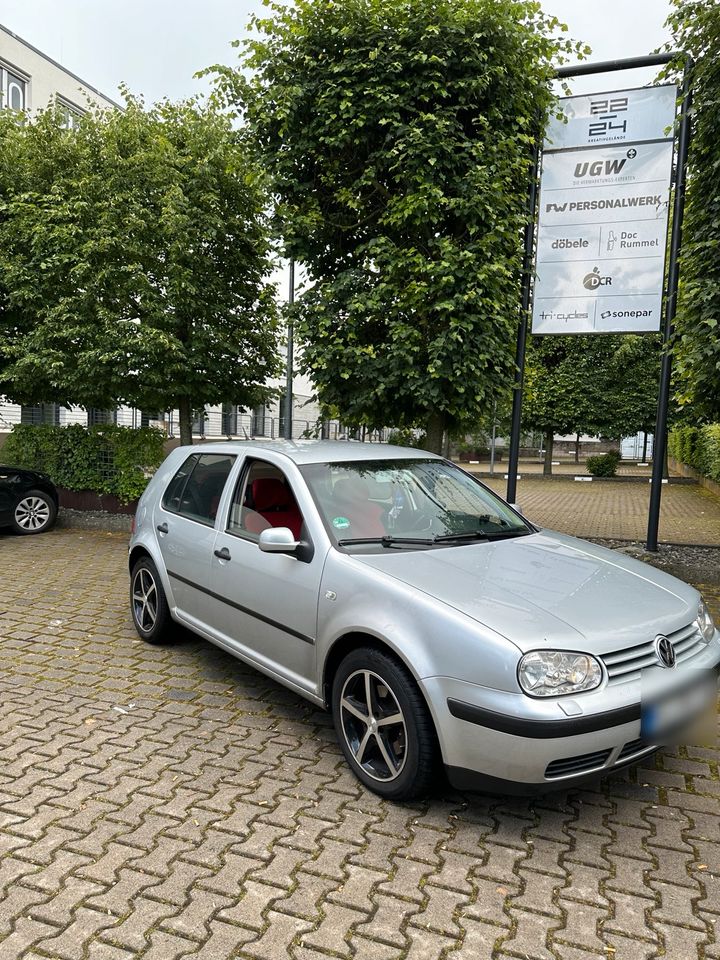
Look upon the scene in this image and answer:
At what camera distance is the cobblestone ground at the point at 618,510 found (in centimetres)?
1213

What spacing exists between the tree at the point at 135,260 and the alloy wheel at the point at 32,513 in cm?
178

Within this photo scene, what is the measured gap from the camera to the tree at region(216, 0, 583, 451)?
7.82 metres

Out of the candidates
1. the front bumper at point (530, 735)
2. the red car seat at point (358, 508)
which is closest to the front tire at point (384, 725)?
the front bumper at point (530, 735)

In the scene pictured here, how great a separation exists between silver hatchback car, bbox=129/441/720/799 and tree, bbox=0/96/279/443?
6146mm

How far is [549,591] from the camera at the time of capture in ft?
10.9

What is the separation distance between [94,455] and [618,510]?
11.2 metres

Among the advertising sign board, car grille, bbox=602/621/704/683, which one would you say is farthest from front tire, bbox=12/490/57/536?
car grille, bbox=602/621/704/683

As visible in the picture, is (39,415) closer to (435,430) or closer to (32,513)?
(32,513)

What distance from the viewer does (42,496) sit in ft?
35.0

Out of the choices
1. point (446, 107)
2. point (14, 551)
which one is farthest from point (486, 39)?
point (14, 551)

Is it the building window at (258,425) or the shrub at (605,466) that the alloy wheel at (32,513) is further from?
the building window at (258,425)

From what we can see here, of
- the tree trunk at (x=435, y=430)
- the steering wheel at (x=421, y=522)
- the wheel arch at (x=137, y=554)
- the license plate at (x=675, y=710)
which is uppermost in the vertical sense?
the tree trunk at (x=435, y=430)

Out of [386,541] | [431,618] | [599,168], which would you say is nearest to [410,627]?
[431,618]

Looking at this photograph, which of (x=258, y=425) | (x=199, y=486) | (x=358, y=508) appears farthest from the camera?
(x=258, y=425)
